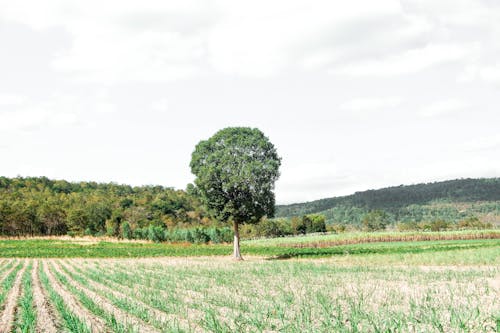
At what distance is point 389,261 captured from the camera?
37.9 m

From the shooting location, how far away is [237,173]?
4194 cm

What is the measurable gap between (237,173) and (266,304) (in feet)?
88.8

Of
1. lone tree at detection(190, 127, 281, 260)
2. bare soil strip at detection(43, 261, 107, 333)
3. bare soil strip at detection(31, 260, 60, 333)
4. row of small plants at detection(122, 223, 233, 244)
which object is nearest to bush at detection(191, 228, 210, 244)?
row of small plants at detection(122, 223, 233, 244)

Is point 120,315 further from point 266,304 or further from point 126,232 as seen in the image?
point 126,232

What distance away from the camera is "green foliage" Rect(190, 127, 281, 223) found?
42062 millimetres

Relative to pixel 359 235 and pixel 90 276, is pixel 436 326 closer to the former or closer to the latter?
pixel 90 276

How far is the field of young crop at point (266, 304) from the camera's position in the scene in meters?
11.7

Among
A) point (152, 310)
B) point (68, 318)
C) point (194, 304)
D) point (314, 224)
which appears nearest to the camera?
point (68, 318)

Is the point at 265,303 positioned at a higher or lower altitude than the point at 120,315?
lower

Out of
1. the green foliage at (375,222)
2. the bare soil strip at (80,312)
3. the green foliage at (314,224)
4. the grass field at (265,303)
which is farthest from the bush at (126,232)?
the green foliage at (375,222)

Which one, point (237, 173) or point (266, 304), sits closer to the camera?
point (266, 304)

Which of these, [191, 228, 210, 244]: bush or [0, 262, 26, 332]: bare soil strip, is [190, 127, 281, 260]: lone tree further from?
[191, 228, 210, 244]: bush

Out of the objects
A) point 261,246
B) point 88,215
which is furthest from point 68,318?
point 88,215

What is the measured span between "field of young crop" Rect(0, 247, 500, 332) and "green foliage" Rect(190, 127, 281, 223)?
16.2 metres
